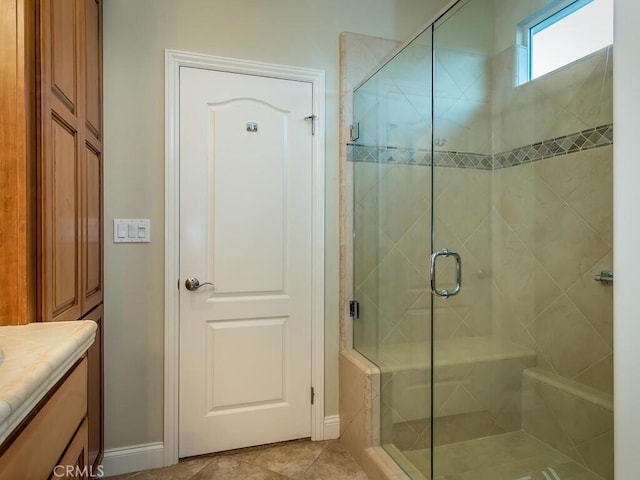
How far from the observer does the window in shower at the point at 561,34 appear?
4.42 feet

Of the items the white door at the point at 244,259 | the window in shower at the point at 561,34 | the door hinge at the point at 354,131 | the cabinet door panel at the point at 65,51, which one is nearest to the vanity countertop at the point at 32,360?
the cabinet door panel at the point at 65,51

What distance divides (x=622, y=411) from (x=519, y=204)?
1.51 m

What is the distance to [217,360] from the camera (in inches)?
83.5

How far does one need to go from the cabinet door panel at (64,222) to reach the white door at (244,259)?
2.12 ft

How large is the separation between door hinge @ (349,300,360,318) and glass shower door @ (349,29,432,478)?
3cm

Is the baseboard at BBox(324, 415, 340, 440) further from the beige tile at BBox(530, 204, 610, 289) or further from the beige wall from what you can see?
the beige tile at BBox(530, 204, 610, 289)

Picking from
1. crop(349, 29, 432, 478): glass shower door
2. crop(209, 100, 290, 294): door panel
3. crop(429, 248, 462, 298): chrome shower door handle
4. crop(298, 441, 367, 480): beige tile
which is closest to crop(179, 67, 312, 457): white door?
crop(209, 100, 290, 294): door panel

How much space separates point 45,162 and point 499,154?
1798mm

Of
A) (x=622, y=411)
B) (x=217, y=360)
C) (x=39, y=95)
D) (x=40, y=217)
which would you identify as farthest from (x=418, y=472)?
(x=39, y=95)

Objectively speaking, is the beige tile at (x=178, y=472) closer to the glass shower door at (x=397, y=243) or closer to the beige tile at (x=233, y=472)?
the beige tile at (x=233, y=472)

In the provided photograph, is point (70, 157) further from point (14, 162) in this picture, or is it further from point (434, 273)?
point (434, 273)

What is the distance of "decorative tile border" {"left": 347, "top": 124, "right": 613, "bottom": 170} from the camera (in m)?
1.50

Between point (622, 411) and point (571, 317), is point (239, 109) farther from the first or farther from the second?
point (622, 411)

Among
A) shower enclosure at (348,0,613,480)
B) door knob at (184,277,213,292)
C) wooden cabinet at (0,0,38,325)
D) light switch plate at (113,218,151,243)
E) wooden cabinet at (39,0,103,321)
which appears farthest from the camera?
door knob at (184,277,213,292)
